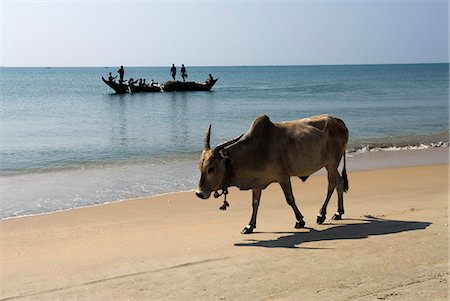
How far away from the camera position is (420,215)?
957 cm

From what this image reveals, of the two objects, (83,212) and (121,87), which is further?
(121,87)

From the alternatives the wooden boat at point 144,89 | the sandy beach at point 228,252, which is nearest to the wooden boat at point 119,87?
the wooden boat at point 144,89

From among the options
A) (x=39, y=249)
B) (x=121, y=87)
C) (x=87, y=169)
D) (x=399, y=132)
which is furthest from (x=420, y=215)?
(x=121, y=87)

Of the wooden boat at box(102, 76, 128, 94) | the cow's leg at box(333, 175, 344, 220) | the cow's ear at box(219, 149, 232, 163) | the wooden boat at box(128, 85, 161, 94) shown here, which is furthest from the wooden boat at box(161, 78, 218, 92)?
the cow's ear at box(219, 149, 232, 163)

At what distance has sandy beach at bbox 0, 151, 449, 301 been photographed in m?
6.37

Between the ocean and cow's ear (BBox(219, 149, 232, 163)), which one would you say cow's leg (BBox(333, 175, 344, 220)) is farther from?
the ocean

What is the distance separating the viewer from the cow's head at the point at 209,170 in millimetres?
8430

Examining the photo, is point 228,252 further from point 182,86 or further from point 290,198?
point 182,86

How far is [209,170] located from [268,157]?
99 centimetres

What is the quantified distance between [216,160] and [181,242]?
3.86ft

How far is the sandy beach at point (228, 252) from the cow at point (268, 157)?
70 centimetres

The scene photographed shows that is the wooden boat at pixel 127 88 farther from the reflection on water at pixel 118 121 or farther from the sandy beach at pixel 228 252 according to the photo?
the sandy beach at pixel 228 252

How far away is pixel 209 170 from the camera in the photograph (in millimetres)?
8445

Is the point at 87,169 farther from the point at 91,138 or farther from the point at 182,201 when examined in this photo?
the point at 91,138
